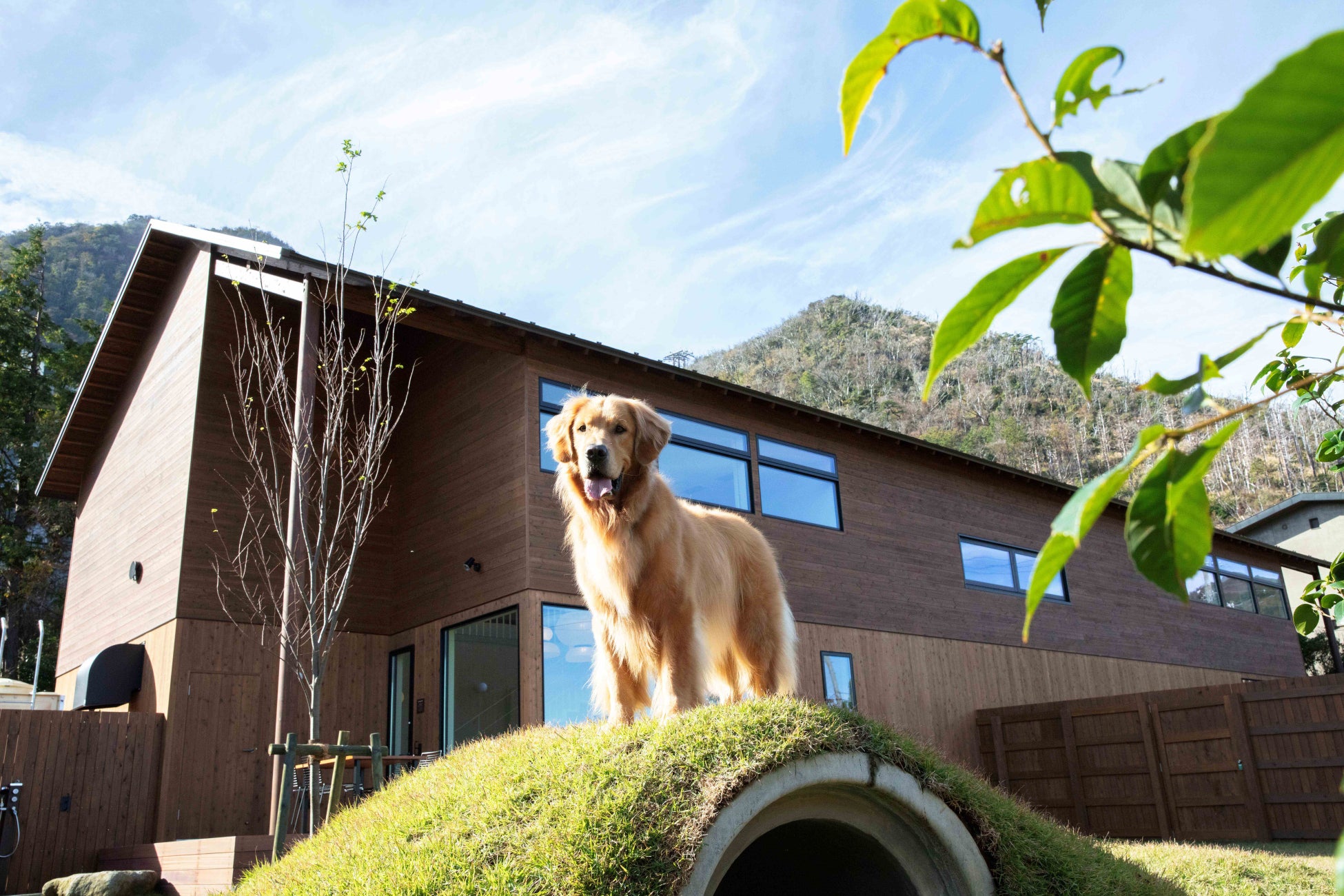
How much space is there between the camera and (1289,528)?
3173 centimetres

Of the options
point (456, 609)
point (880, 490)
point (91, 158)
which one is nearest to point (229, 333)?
point (456, 609)

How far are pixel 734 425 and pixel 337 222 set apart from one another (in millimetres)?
6304

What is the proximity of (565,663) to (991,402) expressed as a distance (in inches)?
3373

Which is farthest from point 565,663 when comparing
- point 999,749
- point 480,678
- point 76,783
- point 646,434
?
point 999,749

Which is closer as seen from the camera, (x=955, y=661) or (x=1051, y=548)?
(x=1051, y=548)

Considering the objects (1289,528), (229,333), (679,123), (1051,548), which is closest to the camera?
(1051,548)

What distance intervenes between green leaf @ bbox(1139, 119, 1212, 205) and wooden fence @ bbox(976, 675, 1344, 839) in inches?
553

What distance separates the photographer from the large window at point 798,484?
14602mm

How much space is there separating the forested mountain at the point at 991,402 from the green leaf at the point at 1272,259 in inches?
2144

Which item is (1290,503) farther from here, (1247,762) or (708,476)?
(708,476)

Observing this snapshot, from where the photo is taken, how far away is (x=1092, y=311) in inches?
26.7

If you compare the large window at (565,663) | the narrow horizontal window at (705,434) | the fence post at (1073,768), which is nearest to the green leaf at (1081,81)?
the large window at (565,663)

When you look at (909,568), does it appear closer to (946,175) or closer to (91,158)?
(946,175)

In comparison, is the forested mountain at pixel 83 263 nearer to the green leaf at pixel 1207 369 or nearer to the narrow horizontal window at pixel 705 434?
the narrow horizontal window at pixel 705 434
